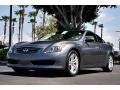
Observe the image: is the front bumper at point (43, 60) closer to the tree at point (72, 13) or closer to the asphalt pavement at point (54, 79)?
the asphalt pavement at point (54, 79)

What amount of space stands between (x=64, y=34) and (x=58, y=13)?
15117mm

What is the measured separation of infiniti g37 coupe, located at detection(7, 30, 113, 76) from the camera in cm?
1096

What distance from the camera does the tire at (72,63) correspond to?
11.2 m

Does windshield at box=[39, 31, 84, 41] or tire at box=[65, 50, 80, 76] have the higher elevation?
windshield at box=[39, 31, 84, 41]

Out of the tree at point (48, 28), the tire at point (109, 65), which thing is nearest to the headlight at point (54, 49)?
the tire at point (109, 65)

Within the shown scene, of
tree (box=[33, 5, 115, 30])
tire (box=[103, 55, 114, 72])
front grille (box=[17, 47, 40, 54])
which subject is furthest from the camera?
tree (box=[33, 5, 115, 30])

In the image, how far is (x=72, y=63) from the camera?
1141 cm

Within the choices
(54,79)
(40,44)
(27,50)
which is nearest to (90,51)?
(40,44)

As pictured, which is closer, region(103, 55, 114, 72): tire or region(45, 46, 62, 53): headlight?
region(45, 46, 62, 53): headlight

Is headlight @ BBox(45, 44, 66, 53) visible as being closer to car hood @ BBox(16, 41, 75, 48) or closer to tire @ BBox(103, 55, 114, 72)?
car hood @ BBox(16, 41, 75, 48)

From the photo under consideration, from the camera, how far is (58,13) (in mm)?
27391

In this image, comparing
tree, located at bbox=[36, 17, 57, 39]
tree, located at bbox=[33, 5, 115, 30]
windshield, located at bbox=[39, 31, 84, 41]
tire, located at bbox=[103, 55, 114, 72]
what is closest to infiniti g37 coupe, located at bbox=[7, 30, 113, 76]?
windshield, located at bbox=[39, 31, 84, 41]
